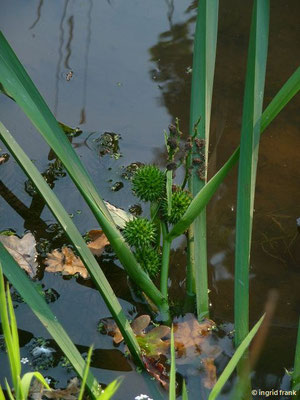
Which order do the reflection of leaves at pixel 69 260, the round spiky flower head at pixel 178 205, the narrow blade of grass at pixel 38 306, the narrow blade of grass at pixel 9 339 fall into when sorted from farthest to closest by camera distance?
the reflection of leaves at pixel 69 260
the round spiky flower head at pixel 178 205
the narrow blade of grass at pixel 38 306
the narrow blade of grass at pixel 9 339

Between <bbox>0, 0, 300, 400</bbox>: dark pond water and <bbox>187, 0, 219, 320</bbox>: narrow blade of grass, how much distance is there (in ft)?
0.75

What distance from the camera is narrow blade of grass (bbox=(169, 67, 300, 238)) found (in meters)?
1.89

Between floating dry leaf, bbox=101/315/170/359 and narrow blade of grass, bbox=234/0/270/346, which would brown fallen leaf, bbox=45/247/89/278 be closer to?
floating dry leaf, bbox=101/315/170/359

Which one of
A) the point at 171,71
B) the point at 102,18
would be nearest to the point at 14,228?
the point at 171,71

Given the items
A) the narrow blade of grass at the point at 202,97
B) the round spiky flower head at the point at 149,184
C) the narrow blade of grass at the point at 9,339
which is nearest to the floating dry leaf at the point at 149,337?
the narrow blade of grass at the point at 202,97

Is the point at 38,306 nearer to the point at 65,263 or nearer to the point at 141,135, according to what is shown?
the point at 65,263

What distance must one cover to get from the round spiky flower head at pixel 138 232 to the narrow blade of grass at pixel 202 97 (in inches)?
5.6

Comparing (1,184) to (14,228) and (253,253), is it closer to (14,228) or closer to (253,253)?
(14,228)

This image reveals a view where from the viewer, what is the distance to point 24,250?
8.06 feet

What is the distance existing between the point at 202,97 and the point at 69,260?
735 millimetres

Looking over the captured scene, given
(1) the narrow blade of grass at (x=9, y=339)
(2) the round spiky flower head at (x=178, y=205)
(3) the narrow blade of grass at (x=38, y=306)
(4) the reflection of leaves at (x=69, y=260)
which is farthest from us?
(4) the reflection of leaves at (x=69, y=260)

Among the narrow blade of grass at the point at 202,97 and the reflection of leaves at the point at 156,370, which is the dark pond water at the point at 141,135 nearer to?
the reflection of leaves at the point at 156,370

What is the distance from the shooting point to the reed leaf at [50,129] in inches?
75.0

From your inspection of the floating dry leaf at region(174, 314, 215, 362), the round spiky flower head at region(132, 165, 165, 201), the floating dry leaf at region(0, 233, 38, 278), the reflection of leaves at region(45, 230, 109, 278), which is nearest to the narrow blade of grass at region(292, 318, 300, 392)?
the floating dry leaf at region(174, 314, 215, 362)
